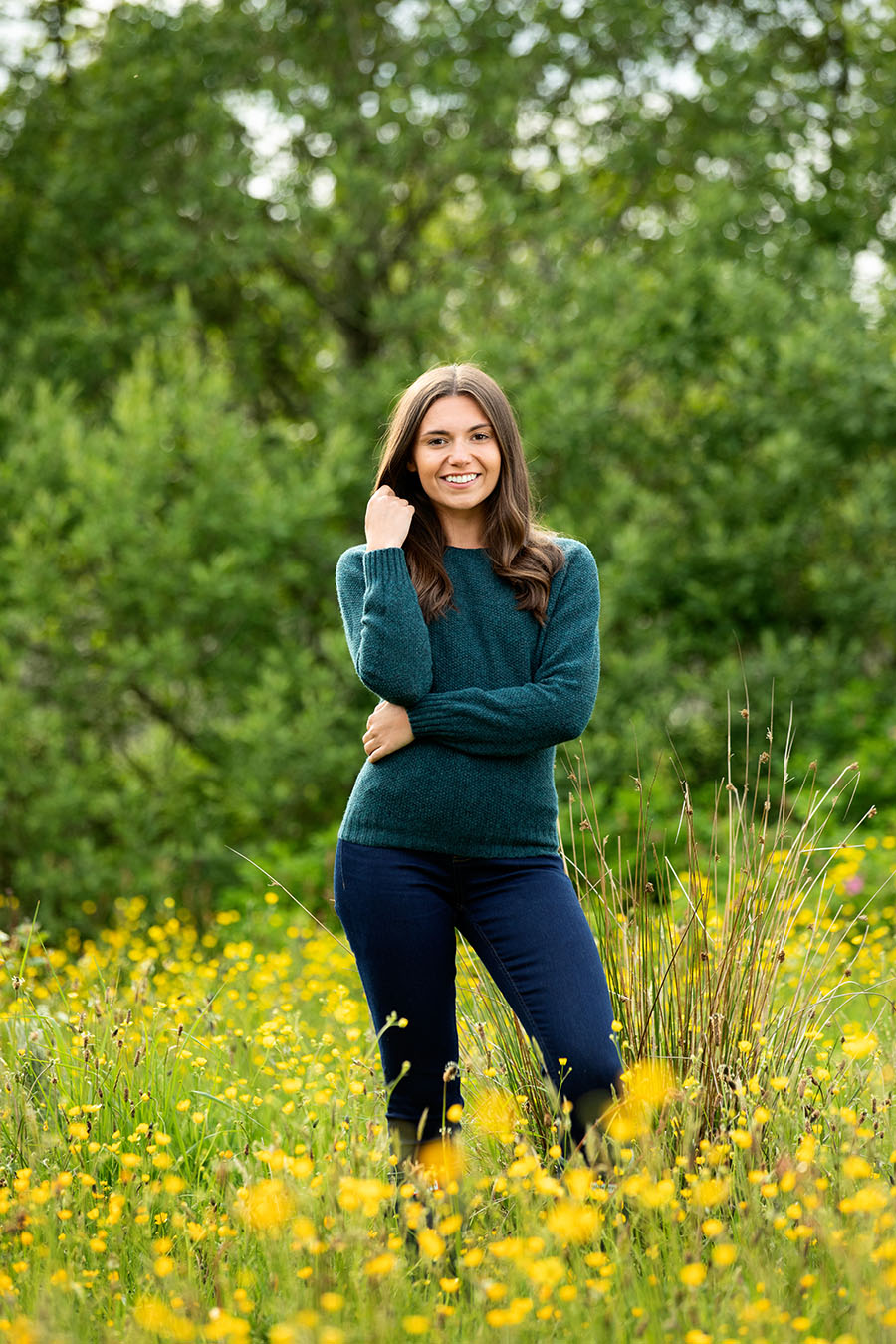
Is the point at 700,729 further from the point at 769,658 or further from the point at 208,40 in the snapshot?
the point at 208,40

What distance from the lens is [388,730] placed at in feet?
8.52

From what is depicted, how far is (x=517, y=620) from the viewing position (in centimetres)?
272

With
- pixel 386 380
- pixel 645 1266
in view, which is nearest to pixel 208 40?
pixel 386 380

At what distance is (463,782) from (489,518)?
632 millimetres

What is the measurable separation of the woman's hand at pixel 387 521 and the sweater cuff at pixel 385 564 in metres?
0.02

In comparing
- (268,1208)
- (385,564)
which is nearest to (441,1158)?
(268,1208)

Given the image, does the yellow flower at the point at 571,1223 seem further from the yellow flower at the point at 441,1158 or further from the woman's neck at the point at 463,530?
the woman's neck at the point at 463,530

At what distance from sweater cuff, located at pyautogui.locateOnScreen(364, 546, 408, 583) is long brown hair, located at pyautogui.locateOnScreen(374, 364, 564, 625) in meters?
0.09

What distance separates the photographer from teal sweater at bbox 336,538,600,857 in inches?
100

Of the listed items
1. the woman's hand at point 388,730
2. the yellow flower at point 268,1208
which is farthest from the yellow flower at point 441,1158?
the woman's hand at point 388,730

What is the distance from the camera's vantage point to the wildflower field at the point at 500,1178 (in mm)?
1953


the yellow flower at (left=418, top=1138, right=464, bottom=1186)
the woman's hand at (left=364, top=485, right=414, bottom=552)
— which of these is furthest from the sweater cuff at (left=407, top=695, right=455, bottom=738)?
the yellow flower at (left=418, top=1138, right=464, bottom=1186)

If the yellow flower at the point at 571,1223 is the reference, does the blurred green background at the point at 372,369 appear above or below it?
above

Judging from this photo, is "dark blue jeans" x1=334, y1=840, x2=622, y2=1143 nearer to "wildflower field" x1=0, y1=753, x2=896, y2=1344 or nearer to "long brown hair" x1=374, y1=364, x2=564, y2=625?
"wildflower field" x1=0, y1=753, x2=896, y2=1344
